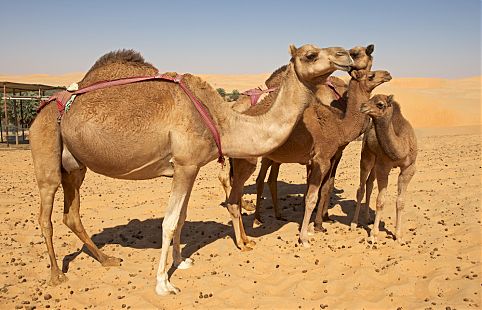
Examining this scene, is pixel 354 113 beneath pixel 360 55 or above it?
beneath

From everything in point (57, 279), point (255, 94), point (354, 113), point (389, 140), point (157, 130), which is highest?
point (255, 94)

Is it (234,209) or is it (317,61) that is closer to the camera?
(317,61)

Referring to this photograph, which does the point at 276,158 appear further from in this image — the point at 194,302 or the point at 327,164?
the point at 194,302

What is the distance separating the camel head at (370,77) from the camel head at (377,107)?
1.59 feet

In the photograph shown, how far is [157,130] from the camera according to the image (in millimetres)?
4938

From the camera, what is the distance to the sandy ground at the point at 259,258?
191 inches

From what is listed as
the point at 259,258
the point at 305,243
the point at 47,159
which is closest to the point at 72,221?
the point at 47,159

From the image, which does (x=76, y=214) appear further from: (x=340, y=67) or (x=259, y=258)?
(x=340, y=67)

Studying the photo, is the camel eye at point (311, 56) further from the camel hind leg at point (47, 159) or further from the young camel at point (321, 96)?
the camel hind leg at point (47, 159)

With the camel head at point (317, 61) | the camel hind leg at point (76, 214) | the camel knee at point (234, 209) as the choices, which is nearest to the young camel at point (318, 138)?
the camel knee at point (234, 209)

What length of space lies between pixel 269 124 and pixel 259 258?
2051mm

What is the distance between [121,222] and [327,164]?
3.99m

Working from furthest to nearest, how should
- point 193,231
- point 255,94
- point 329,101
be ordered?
point 329,101 < point 193,231 < point 255,94

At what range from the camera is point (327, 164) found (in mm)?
6531
